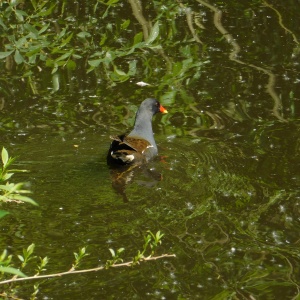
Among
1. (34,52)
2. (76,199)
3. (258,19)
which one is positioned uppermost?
(34,52)

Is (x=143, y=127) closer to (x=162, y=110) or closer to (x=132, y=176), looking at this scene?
(x=162, y=110)

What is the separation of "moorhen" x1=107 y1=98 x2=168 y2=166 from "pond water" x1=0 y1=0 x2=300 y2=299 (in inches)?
5.2

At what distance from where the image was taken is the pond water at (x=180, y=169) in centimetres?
584

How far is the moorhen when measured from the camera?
7.83 m

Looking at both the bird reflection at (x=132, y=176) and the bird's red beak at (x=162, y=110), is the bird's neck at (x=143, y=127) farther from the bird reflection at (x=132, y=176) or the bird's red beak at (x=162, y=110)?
the bird reflection at (x=132, y=176)

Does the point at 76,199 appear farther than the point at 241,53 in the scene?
No

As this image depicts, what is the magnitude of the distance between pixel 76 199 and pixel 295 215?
5.86ft

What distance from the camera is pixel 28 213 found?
6.61 metres

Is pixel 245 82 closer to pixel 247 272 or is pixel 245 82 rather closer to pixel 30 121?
pixel 30 121

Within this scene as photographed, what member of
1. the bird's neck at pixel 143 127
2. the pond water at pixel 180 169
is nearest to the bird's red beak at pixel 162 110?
the pond water at pixel 180 169

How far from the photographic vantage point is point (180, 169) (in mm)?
7629

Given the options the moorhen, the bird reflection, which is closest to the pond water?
the bird reflection

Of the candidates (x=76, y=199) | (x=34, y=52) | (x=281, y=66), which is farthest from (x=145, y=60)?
(x=34, y=52)

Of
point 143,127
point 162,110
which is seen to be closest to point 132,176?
point 143,127
